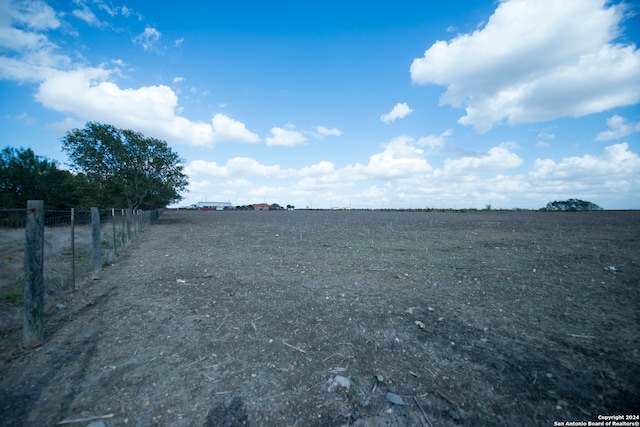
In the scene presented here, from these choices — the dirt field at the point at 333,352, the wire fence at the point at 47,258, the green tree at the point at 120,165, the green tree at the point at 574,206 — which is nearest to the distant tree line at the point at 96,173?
the green tree at the point at 120,165

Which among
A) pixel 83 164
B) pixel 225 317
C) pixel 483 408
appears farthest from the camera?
pixel 83 164

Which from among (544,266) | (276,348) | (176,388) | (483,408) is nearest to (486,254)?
(544,266)

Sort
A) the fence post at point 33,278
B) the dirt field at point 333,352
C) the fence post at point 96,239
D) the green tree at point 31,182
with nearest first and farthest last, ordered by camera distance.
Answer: the dirt field at point 333,352 < the fence post at point 33,278 < the fence post at point 96,239 < the green tree at point 31,182

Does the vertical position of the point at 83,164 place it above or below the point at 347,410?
above

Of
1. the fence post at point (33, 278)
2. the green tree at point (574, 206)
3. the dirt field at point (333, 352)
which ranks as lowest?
the dirt field at point (333, 352)

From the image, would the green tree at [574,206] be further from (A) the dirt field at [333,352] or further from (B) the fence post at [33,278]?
(B) the fence post at [33,278]

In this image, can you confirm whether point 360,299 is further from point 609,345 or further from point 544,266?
point 544,266

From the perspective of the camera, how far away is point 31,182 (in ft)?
76.2

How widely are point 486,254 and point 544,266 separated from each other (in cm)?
199

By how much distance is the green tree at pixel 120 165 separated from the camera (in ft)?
77.9

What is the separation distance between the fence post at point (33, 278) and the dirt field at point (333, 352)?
24 centimetres

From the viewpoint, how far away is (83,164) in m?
23.8

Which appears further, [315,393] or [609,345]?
[609,345]

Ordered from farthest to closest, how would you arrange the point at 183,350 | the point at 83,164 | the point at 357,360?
the point at 83,164, the point at 183,350, the point at 357,360
